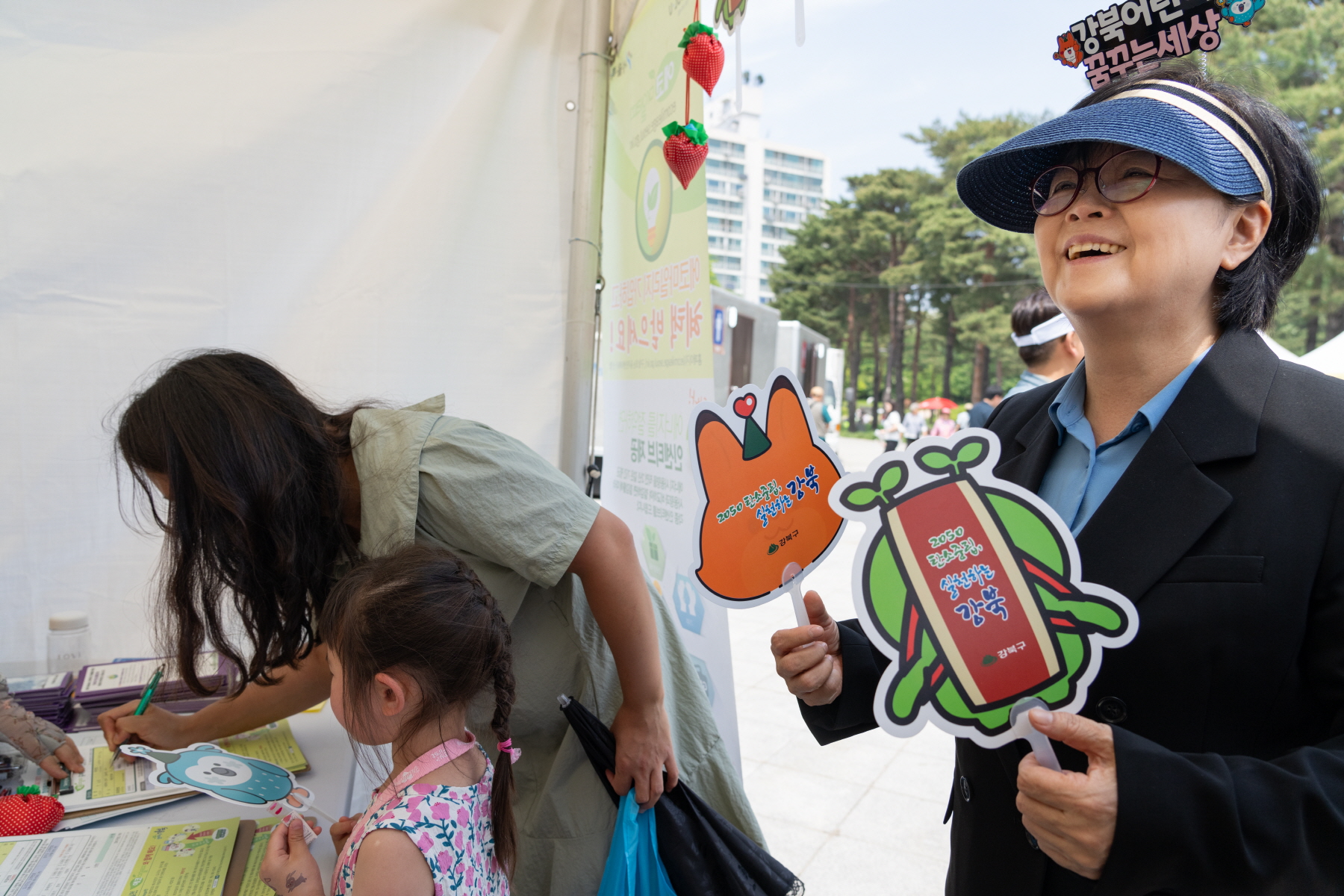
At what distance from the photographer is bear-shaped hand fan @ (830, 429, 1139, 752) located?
2.17 feet

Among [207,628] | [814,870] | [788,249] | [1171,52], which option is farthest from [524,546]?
[788,249]

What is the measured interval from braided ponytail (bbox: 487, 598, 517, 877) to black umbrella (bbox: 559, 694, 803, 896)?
15 cm

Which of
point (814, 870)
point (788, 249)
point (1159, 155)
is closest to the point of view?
point (1159, 155)

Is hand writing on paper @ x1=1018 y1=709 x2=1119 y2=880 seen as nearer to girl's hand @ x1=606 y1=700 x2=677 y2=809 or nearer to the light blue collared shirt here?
the light blue collared shirt

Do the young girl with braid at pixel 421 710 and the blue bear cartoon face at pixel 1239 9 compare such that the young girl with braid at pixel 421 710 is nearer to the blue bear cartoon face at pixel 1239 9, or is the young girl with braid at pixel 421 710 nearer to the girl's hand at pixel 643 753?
the girl's hand at pixel 643 753

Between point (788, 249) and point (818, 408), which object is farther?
point (788, 249)

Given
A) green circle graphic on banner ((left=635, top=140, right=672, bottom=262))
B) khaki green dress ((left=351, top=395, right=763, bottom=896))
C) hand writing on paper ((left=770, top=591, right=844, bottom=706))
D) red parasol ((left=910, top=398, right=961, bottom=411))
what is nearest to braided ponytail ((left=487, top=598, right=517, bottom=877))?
khaki green dress ((left=351, top=395, right=763, bottom=896))

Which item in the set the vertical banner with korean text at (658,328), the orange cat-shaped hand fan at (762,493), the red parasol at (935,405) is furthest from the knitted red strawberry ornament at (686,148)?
the red parasol at (935,405)

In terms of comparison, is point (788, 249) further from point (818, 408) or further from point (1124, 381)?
point (1124, 381)

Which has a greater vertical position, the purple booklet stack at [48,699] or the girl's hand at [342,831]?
the girl's hand at [342,831]

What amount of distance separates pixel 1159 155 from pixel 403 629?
35.4 inches

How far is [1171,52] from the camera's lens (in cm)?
88

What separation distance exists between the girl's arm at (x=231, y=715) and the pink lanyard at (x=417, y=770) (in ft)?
1.50

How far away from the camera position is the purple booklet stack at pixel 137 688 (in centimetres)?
151
